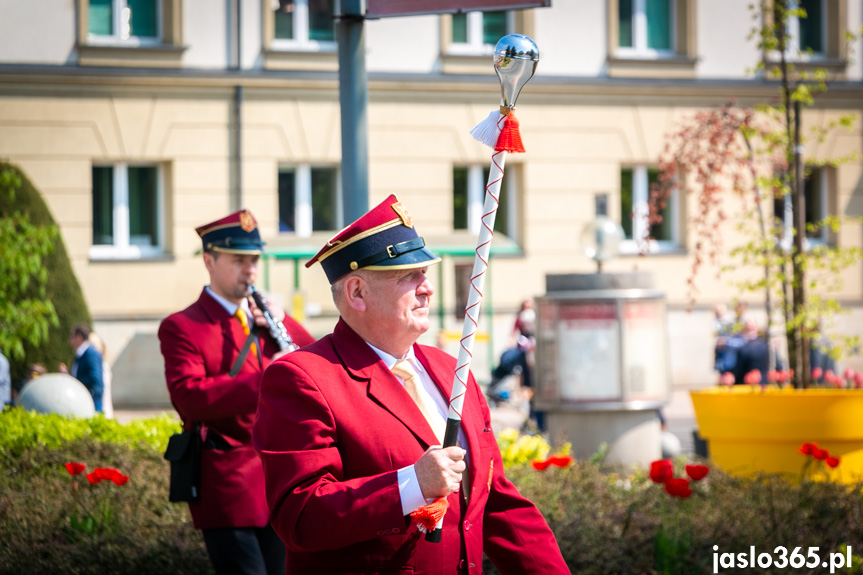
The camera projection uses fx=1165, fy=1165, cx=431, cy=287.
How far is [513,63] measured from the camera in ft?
9.20

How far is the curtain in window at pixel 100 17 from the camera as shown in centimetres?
1934

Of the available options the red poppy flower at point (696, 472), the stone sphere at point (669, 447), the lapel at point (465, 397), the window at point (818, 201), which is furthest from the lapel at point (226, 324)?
the window at point (818, 201)

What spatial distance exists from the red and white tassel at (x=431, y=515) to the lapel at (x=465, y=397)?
0.31 meters

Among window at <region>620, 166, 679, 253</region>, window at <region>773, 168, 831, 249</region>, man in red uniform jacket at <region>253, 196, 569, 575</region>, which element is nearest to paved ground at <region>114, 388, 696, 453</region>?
window at <region>620, 166, 679, 253</region>

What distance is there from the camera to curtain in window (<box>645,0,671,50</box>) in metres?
21.6

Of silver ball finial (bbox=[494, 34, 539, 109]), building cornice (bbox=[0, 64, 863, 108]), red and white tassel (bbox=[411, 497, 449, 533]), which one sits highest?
building cornice (bbox=[0, 64, 863, 108])

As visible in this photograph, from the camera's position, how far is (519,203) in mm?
21016

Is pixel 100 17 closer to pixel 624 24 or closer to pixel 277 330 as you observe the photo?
pixel 624 24

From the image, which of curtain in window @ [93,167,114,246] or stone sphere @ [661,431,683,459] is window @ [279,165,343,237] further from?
stone sphere @ [661,431,683,459]

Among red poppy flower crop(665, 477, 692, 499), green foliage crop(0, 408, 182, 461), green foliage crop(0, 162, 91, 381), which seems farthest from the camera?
green foliage crop(0, 162, 91, 381)

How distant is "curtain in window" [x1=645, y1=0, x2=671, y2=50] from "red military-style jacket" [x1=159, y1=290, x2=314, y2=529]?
17.9 m

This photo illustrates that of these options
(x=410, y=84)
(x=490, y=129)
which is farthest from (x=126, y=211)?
(x=490, y=129)

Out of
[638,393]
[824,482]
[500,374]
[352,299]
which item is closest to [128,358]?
[500,374]

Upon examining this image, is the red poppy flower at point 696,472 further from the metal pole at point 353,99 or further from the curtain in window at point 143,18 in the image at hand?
the curtain in window at point 143,18
